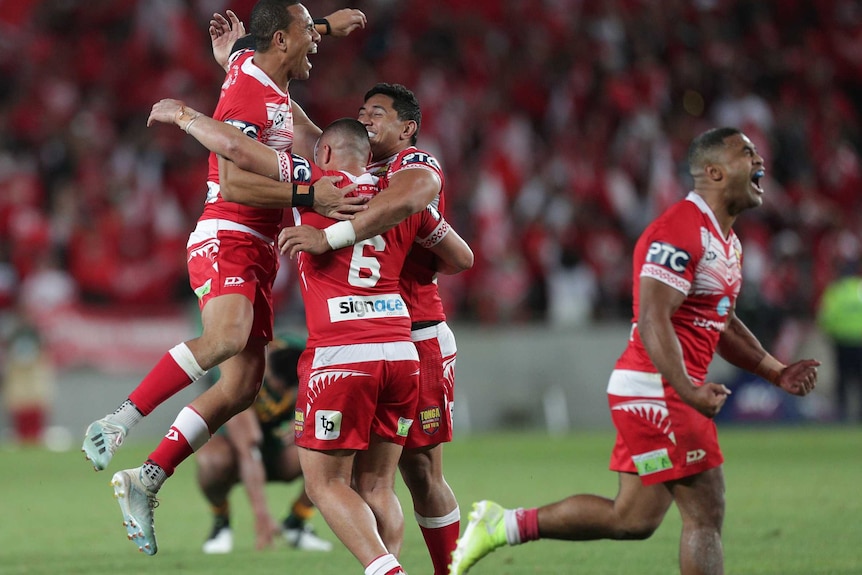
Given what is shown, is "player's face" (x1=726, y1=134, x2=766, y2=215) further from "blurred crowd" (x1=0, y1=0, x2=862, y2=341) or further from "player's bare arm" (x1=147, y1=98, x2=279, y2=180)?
"blurred crowd" (x1=0, y1=0, x2=862, y2=341)

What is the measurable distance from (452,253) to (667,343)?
128 centimetres

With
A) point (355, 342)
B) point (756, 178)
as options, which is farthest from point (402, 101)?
point (756, 178)

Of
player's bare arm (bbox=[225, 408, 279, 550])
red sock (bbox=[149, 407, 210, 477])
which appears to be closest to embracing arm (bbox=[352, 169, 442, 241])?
red sock (bbox=[149, 407, 210, 477])

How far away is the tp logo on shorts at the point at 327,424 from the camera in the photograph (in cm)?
644

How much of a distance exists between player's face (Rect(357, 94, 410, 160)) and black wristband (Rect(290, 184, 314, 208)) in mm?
527

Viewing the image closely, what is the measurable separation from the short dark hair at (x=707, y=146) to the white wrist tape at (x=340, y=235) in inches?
75.3

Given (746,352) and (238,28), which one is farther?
(238,28)

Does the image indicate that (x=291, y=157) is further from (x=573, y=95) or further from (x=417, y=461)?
(x=573, y=95)

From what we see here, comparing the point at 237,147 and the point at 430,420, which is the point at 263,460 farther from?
the point at 237,147

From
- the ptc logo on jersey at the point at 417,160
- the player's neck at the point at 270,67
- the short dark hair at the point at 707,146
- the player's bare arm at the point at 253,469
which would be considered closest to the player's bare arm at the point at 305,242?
the ptc logo on jersey at the point at 417,160

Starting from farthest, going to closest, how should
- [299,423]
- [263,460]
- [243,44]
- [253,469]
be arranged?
1. [263,460]
2. [253,469]
3. [243,44]
4. [299,423]

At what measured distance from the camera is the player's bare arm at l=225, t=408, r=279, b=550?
374 inches

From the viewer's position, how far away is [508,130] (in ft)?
73.3

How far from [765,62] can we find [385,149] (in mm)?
18566
